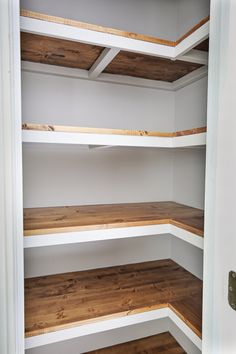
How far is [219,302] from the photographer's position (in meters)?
0.65

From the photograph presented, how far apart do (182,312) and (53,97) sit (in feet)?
4.05

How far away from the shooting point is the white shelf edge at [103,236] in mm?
860

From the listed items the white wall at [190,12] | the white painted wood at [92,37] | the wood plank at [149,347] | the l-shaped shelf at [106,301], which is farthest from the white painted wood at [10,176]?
the white wall at [190,12]

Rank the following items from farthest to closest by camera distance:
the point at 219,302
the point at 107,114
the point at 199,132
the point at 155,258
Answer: the point at 155,258 < the point at 107,114 < the point at 199,132 < the point at 219,302

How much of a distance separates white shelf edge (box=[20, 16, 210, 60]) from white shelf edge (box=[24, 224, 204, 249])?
72 centimetres

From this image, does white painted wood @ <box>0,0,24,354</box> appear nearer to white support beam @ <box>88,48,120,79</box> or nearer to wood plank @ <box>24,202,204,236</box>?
wood plank @ <box>24,202,204,236</box>

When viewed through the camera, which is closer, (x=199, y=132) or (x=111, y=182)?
(x=199, y=132)

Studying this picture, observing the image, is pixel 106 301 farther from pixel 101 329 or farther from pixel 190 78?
pixel 190 78

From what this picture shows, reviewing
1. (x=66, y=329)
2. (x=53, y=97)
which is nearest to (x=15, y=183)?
(x=66, y=329)

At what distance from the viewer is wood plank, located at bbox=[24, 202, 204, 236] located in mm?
912

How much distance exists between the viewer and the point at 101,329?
952mm

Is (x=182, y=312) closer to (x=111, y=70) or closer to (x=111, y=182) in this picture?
(x=111, y=182)

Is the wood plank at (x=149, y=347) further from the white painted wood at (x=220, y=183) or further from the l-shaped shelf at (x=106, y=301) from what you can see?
the white painted wood at (x=220, y=183)

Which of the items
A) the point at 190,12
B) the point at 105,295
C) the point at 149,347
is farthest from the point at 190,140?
the point at 149,347
